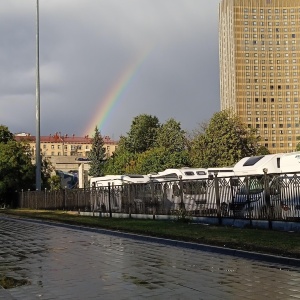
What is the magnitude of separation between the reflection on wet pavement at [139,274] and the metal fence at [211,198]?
4543 mm

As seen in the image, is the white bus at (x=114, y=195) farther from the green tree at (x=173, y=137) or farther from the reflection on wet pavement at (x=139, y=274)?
the green tree at (x=173, y=137)

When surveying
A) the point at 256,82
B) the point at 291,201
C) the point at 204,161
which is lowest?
the point at 291,201

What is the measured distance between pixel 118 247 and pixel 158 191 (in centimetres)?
1059

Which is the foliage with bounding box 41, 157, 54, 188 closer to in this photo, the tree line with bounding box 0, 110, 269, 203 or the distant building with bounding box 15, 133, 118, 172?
the tree line with bounding box 0, 110, 269, 203

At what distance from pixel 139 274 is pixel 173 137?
82440 mm

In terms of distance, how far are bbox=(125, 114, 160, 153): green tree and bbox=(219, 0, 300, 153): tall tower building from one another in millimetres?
66929

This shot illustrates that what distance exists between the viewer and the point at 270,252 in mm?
13219

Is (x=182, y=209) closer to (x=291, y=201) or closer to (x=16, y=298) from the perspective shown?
(x=291, y=201)

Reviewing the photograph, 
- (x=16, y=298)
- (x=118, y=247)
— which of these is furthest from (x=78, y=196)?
(x=16, y=298)

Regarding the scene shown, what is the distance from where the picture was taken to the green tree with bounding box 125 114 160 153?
360 feet

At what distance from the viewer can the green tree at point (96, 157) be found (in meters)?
114

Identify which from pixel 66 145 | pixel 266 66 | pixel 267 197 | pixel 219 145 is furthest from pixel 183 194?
pixel 66 145

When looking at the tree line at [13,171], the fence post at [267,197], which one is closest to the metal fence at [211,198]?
the fence post at [267,197]

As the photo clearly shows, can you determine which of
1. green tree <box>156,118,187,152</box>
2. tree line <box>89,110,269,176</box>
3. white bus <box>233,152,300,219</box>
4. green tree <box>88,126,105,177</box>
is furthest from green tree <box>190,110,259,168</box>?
white bus <box>233,152,300,219</box>
